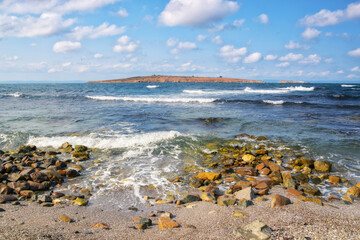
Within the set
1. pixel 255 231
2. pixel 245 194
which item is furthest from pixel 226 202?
pixel 255 231

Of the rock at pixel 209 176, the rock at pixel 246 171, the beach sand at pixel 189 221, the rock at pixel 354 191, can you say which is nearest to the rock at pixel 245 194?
the beach sand at pixel 189 221

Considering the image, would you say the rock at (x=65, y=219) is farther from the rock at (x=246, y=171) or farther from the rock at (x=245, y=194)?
the rock at (x=246, y=171)

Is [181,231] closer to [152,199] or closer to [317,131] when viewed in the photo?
[152,199]

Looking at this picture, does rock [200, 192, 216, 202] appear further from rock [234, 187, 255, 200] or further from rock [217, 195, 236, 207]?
rock [234, 187, 255, 200]

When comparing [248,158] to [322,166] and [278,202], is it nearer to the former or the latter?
[322,166]

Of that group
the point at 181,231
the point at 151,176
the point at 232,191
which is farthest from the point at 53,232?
the point at 232,191

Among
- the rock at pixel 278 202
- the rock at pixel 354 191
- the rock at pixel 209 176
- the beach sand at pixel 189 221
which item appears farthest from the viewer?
the rock at pixel 209 176

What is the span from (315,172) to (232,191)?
2982 millimetres

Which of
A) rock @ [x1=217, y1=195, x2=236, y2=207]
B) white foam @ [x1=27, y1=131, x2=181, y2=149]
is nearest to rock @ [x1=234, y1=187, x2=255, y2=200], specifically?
rock @ [x1=217, y1=195, x2=236, y2=207]

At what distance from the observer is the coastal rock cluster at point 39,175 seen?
4836 mm

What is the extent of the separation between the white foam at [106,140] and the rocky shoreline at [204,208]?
2.31 meters

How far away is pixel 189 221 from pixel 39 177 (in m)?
4.02

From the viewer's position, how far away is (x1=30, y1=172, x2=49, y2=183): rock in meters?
5.64

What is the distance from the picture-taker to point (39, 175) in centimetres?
571
